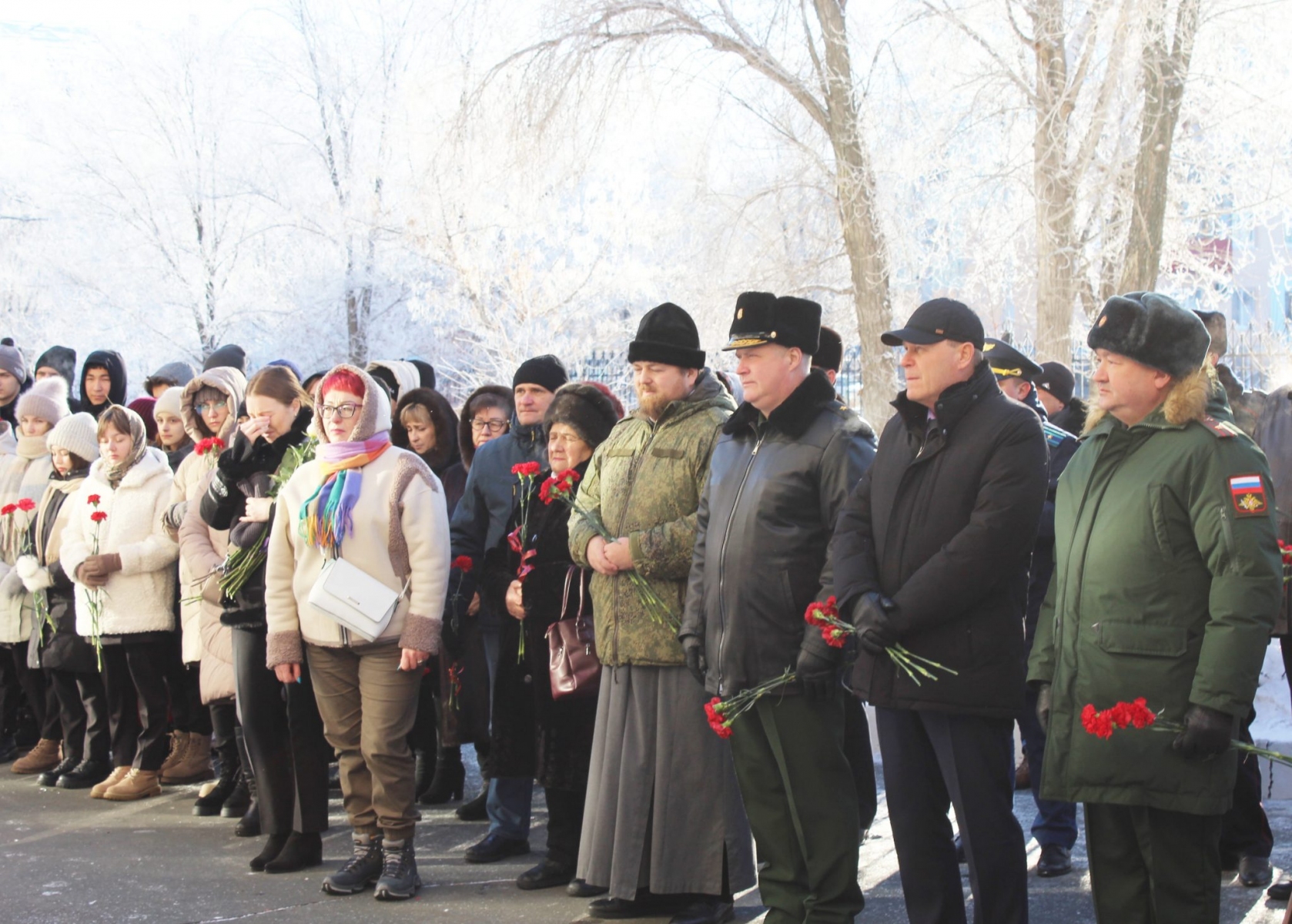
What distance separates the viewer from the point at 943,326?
4355 mm

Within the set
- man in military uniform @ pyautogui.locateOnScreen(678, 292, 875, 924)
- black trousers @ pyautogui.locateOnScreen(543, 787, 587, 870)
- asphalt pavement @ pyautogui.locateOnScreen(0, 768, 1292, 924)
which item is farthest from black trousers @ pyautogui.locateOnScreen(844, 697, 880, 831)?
black trousers @ pyautogui.locateOnScreen(543, 787, 587, 870)

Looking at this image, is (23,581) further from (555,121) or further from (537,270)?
(537,270)

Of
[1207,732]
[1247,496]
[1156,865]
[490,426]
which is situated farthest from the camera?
[490,426]

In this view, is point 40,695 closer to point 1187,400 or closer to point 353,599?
point 353,599

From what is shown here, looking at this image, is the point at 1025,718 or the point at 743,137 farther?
the point at 743,137

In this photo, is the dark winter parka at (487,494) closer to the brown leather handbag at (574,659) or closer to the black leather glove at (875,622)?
the brown leather handbag at (574,659)

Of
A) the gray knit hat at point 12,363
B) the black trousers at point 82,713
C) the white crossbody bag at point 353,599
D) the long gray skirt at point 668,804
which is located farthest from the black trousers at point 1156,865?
the gray knit hat at point 12,363

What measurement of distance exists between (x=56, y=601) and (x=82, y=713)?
27.0 inches

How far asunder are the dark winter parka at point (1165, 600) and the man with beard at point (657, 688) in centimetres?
149

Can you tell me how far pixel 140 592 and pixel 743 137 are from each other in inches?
445

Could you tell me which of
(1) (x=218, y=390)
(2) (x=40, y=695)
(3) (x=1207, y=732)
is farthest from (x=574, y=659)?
(2) (x=40, y=695)

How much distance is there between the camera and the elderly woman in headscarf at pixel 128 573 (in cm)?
744

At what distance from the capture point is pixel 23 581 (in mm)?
8016

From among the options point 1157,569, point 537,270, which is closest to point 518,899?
point 1157,569
